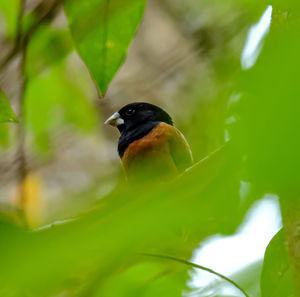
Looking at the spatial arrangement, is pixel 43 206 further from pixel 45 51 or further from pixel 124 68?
pixel 45 51

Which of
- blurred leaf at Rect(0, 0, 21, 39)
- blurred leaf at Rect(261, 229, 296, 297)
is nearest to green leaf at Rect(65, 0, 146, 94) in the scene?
blurred leaf at Rect(261, 229, 296, 297)

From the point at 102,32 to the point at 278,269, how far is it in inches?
14.0

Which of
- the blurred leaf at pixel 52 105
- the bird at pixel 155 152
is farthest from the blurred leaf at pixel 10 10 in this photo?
the bird at pixel 155 152

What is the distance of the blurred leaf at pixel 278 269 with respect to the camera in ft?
1.76

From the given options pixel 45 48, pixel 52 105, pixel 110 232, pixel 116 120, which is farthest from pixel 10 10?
pixel 110 232

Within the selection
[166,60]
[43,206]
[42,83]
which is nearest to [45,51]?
[42,83]

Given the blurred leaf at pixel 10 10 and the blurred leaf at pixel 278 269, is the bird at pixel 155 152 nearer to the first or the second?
the blurred leaf at pixel 10 10

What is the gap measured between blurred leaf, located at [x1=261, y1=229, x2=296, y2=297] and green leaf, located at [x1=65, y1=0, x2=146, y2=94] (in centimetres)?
27

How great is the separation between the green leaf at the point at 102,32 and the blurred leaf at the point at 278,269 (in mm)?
270

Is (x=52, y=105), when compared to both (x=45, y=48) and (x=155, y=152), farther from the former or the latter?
(x=45, y=48)

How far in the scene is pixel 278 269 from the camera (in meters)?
0.55

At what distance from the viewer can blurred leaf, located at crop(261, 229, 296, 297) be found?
1.76 feet

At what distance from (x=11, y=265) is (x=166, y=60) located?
11.2 ft

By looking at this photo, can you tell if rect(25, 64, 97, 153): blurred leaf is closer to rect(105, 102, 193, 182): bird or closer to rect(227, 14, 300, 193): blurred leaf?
rect(105, 102, 193, 182): bird
